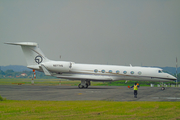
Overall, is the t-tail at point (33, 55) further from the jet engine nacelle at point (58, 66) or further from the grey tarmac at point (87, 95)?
the grey tarmac at point (87, 95)

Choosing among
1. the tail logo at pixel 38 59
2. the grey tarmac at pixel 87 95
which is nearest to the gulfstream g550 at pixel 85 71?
the tail logo at pixel 38 59

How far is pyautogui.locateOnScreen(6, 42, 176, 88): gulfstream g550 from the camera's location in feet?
109

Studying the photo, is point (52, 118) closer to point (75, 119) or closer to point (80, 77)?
point (75, 119)

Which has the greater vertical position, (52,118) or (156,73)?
(156,73)

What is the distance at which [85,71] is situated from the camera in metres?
33.8

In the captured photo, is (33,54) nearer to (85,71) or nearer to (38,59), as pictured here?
(38,59)

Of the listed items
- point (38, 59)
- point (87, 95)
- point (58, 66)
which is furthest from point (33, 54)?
point (87, 95)

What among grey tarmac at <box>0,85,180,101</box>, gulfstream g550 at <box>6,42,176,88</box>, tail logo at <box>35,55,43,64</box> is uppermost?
tail logo at <box>35,55,43,64</box>

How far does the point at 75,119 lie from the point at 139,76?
26125 millimetres

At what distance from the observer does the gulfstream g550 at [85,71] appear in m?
33.3

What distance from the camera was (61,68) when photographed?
110ft

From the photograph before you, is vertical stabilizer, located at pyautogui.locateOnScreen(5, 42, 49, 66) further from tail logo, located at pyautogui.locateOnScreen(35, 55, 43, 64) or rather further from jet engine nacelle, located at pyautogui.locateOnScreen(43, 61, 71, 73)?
jet engine nacelle, located at pyautogui.locateOnScreen(43, 61, 71, 73)

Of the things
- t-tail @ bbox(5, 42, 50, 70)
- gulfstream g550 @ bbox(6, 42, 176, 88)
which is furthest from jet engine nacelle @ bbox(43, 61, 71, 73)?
t-tail @ bbox(5, 42, 50, 70)

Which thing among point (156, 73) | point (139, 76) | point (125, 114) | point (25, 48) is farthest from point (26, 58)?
point (125, 114)
